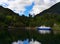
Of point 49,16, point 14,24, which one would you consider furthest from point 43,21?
point 14,24

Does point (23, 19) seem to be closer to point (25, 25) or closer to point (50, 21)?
point (25, 25)

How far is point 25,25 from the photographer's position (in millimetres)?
154125

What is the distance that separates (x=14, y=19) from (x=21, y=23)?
6.12m

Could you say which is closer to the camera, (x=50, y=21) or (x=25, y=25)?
(x=50, y=21)

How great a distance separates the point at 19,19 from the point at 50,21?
28.3m

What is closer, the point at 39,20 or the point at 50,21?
the point at 50,21

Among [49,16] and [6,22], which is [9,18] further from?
[49,16]

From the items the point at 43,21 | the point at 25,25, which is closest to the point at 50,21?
the point at 43,21

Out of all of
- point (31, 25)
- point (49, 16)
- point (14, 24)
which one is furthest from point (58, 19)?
point (14, 24)

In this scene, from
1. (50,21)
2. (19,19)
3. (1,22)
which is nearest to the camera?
(50,21)

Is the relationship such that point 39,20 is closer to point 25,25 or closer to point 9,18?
point 25,25

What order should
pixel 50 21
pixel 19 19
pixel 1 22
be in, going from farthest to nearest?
1. pixel 19 19
2. pixel 1 22
3. pixel 50 21

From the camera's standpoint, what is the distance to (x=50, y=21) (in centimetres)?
13888

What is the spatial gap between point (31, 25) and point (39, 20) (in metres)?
6.89
